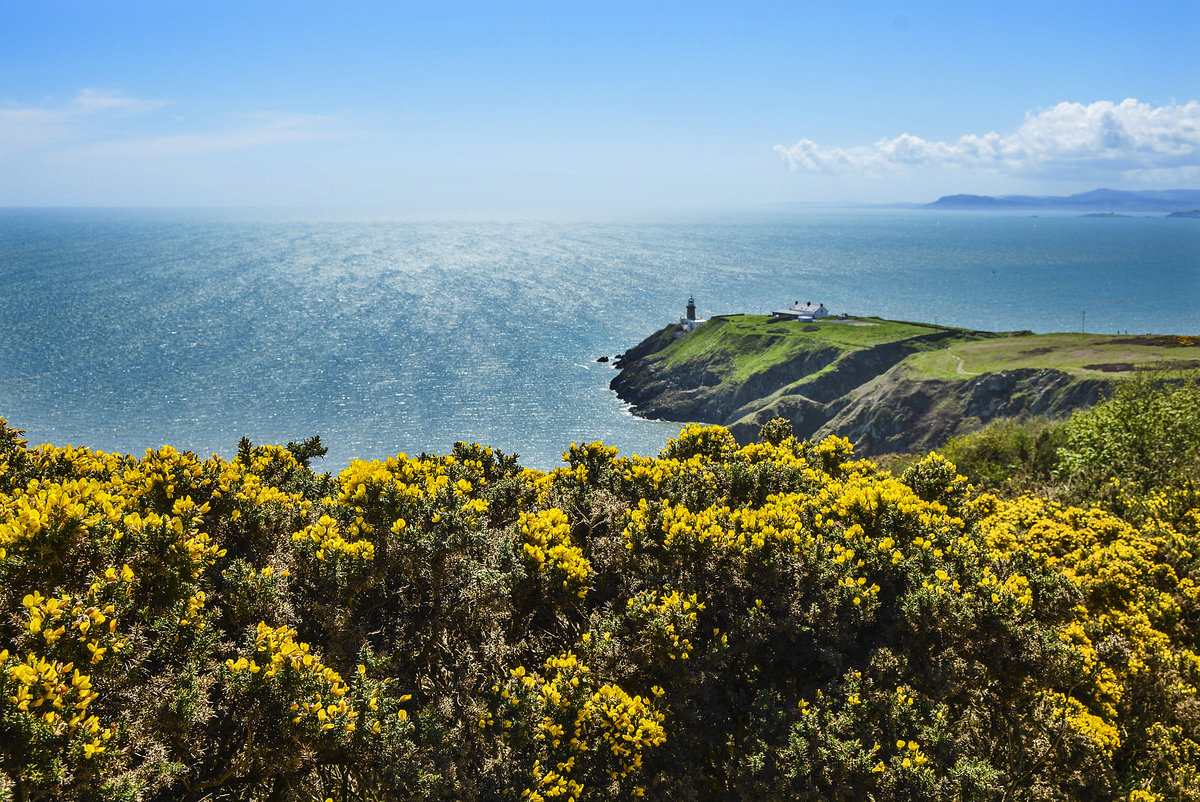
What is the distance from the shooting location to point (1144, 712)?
1416 centimetres

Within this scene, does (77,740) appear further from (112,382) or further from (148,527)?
(112,382)

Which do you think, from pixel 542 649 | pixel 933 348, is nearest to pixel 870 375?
pixel 933 348

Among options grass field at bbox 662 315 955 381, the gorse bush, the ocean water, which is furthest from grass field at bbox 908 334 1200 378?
the gorse bush

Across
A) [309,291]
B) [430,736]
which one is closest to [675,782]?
[430,736]

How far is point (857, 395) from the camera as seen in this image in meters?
93.1

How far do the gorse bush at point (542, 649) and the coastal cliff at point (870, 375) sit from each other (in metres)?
71.9

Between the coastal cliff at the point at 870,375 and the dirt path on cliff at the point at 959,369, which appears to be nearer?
the coastal cliff at the point at 870,375

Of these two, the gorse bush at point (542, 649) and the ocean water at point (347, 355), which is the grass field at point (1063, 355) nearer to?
the ocean water at point (347, 355)

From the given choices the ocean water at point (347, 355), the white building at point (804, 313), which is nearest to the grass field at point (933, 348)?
the white building at point (804, 313)

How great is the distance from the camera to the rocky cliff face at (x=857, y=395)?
253 ft

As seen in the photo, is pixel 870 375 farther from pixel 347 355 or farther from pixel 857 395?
pixel 347 355

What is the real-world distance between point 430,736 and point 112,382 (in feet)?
395

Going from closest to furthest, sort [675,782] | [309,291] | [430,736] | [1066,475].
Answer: [430,736]
[675,782]
[1066,475]
[309,291]

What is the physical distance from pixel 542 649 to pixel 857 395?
296 ft
